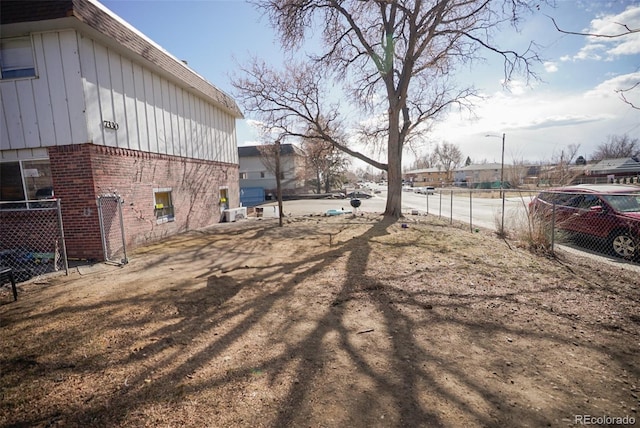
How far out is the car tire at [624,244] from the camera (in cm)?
647

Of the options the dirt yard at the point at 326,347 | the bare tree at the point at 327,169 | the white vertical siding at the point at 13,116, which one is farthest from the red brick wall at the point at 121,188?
the bare tree at the point at 327,169

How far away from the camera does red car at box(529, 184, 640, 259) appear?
658 cm

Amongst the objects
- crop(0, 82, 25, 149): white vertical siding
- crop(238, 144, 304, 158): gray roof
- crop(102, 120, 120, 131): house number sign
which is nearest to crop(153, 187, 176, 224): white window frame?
crop(102, 120, 120, 131): house number sign

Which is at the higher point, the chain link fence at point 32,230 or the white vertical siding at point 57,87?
the white vertical siding at point 57,87

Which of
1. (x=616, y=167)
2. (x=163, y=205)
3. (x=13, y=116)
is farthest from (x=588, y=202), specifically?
(x=616, y=167)

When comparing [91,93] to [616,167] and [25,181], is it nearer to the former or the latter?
[25,181]

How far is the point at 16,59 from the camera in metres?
6.56

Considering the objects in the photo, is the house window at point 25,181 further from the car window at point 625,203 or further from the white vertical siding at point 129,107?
the car window at point 625,203

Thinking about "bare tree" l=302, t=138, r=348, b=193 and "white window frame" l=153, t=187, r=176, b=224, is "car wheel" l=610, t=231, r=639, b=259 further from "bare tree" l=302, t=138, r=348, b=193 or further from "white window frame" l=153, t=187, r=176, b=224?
"bare tree" l=302, t=138, r=348, b=193

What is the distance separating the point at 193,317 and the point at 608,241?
962cm

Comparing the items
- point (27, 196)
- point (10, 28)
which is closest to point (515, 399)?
point (27, 196)

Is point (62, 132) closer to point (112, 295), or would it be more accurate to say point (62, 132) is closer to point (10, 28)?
point (10, 28)

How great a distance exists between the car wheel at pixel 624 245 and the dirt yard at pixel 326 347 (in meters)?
1.58

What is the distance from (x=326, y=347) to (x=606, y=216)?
8.29 m
